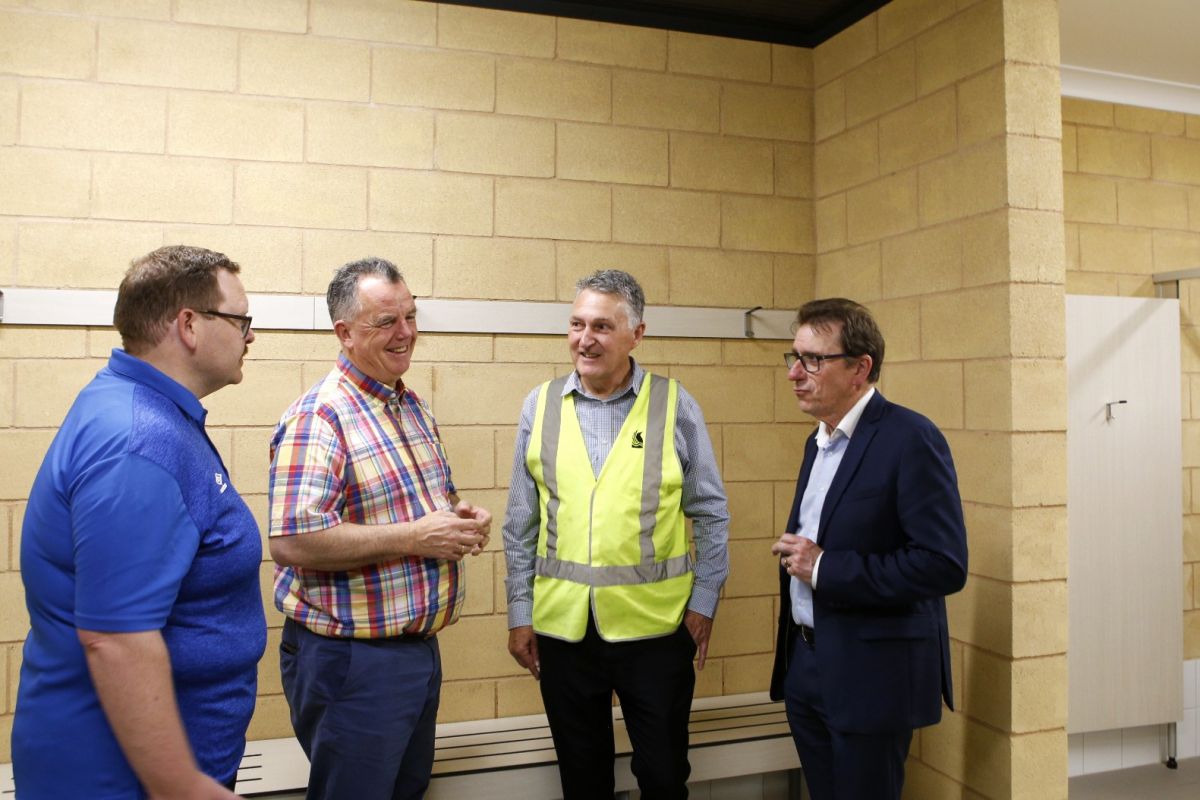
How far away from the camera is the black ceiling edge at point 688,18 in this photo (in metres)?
3.10

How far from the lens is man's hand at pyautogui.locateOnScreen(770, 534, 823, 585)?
6.79ft

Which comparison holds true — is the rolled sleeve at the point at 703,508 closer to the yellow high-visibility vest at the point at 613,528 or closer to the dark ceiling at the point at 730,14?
the yellow high-visibility vest at the point at 613,528

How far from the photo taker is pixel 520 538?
96.1 inches

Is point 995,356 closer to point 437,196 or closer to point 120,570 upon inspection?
point 437,196

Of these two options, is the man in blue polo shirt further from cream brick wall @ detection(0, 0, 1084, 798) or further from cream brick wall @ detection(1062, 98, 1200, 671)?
cream brick wall @ detection(1062, 98, 1200, 671)

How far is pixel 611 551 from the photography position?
90.4 inches

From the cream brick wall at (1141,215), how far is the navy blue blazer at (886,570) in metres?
2.28

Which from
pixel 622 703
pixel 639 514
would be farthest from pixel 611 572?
pixel 622 703

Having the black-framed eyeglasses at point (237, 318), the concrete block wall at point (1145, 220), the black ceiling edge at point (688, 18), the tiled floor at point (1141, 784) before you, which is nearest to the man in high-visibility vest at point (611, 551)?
the black-framed eyeglasses at point (237, 318)

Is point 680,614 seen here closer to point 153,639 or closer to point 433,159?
point 153,639

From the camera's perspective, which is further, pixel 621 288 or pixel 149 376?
pixel 621 288

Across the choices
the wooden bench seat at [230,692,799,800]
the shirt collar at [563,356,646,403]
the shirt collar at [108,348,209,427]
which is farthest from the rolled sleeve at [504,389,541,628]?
the shirt collar at [108,348,209,427]

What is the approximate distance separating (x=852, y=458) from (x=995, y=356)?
742 mm

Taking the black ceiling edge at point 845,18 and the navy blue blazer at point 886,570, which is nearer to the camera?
the navy blue blazer at point 886,570
